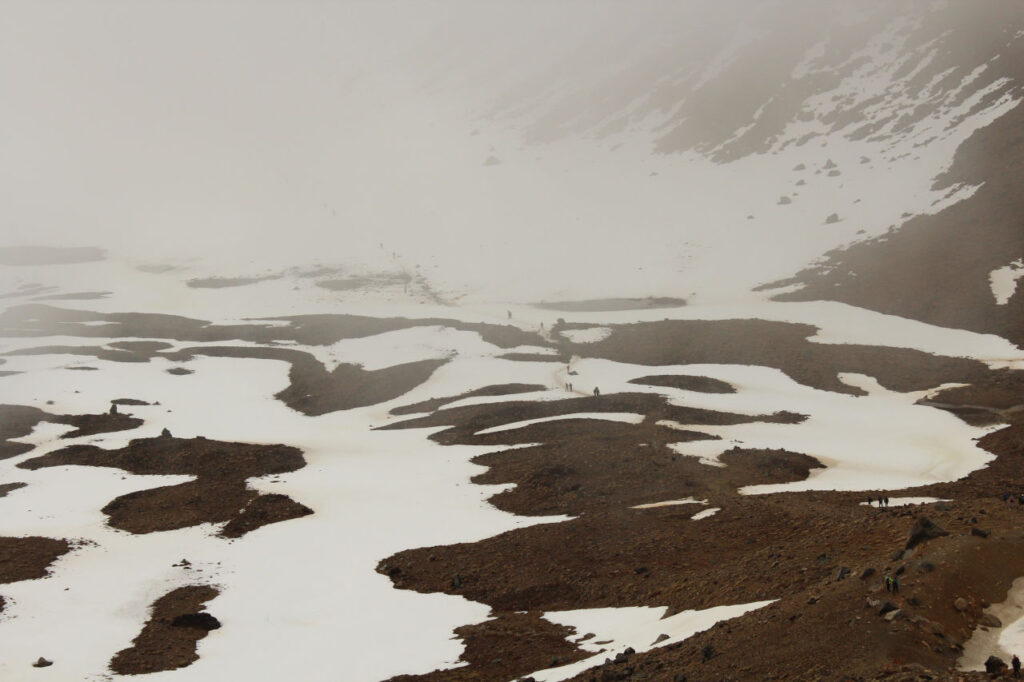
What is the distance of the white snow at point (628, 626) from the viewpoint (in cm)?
1614

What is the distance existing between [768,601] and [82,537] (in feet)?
87.0

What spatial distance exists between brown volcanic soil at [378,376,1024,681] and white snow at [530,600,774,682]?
584 mm

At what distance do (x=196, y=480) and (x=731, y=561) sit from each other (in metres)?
28.7

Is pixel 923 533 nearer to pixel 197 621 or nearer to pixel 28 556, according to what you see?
pixel 197 621

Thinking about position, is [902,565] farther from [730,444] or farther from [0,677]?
[730,444]

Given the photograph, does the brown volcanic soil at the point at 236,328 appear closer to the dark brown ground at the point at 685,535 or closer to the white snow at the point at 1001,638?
the dark brown ground at the point at 685,535

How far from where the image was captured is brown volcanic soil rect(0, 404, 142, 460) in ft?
167

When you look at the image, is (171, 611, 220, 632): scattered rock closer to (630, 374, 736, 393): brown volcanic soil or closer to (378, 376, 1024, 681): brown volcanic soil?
(378, 376, 1024, 681): brown volcanic soil

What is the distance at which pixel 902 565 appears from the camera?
14.3 meters

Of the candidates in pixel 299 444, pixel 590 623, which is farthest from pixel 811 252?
pixel 590 623

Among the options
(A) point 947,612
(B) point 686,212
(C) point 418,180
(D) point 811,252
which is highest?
(C) point 418,180

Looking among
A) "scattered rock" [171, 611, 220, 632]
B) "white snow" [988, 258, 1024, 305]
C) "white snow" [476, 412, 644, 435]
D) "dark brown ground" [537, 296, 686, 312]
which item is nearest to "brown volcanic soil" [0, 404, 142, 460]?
"white snow" [476, 412, 644, 435]

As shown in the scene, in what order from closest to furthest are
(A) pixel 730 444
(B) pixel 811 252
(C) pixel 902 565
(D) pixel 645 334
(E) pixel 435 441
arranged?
(C) pixel 902 565
(A) pixel 730 444
(E) pixel 435 441
(D) pixel 645 334
(B) pixel 811 252

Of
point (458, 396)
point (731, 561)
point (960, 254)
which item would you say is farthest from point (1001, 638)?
point (960, 254)
